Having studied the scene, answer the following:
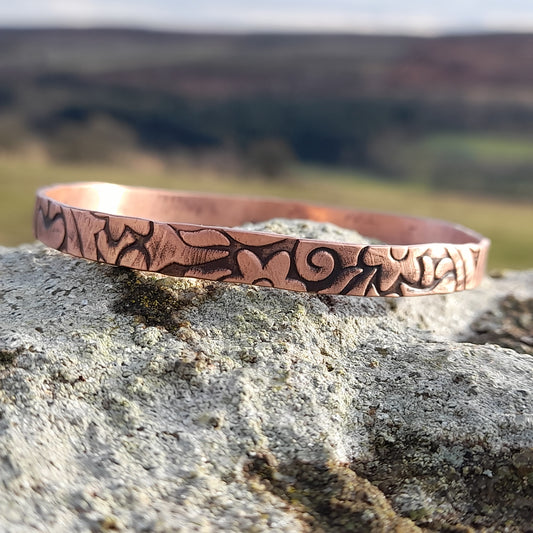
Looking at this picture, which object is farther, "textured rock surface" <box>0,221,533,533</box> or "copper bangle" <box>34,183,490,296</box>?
"copper bangle" <box>34,183,490,296</box>

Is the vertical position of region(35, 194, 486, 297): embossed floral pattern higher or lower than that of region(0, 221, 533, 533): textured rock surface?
higher

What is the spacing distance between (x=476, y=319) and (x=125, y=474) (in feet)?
5.29

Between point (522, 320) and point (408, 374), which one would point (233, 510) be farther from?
point (522, 320)

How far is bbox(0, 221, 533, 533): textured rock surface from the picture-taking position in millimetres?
1427

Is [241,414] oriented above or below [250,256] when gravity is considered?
below

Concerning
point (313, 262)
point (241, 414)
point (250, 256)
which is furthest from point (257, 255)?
point (241, 414)

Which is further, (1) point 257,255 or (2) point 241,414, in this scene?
(1) point 257,255

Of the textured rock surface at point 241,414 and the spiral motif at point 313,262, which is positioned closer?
the textured rock surface at point 241,414

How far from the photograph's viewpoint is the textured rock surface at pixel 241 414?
1427 millimetres

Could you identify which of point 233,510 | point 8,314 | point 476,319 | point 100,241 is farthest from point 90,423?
point 476,319

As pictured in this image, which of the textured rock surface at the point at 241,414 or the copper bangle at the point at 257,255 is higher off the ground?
the copper bangle at the point at 257,255

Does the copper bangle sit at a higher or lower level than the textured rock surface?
higher

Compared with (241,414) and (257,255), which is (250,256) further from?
(241,414)

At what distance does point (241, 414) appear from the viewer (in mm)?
1641
